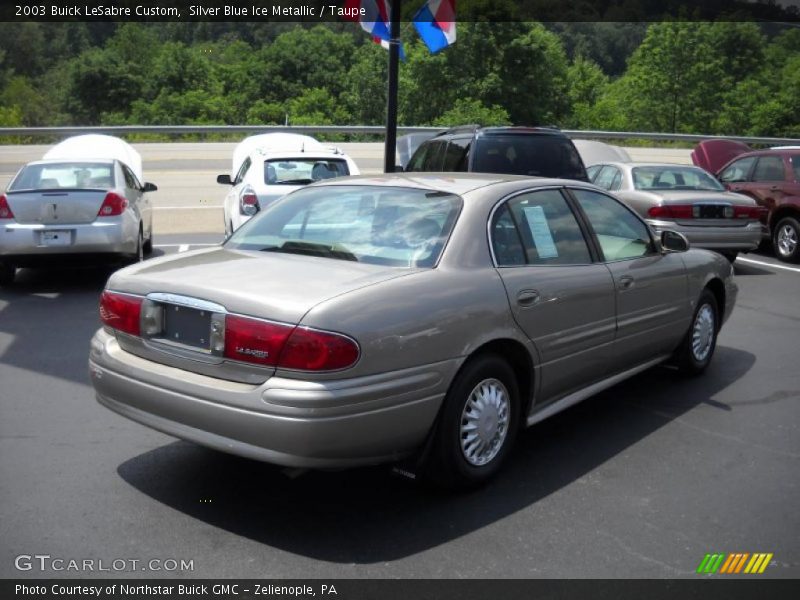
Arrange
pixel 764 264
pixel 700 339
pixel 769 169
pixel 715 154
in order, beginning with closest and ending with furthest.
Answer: pixel 700 339, pixel 764 264, pixel 769 169, pixel 715 154

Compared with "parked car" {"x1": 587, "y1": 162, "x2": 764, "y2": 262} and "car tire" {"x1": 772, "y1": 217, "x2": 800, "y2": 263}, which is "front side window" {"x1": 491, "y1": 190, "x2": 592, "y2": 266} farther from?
"car tire" {"x1": 772, "y1": 217, "x2": 800, "y2": 263}

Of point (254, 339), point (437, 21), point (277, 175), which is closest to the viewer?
point (254, 339)

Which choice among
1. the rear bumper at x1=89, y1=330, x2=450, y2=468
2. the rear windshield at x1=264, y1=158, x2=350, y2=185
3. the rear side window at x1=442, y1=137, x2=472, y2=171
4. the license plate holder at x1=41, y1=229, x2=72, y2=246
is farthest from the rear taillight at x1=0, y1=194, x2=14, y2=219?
the rear bumper at x1=89, y1=330, x2=450, y2=468

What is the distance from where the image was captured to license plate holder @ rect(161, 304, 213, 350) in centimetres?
377

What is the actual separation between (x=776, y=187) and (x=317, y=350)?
1088 centimetres

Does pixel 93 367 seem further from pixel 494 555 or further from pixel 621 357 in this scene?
pixel 621 357

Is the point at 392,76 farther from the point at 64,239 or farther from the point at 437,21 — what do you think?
the point at 64,239

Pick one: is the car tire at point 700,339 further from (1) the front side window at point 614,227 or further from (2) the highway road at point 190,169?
(2) the highway road at point 190,169

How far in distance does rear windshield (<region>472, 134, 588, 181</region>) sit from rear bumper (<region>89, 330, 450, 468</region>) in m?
7.18

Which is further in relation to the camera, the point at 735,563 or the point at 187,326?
the point at 187,326

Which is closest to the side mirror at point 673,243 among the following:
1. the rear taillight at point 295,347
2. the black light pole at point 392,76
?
the rear taillight at point 295,347

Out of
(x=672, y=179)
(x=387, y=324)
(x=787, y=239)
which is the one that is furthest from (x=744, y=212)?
(x=387, y=324)

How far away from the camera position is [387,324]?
144 inches

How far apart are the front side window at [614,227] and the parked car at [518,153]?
16.7ft
